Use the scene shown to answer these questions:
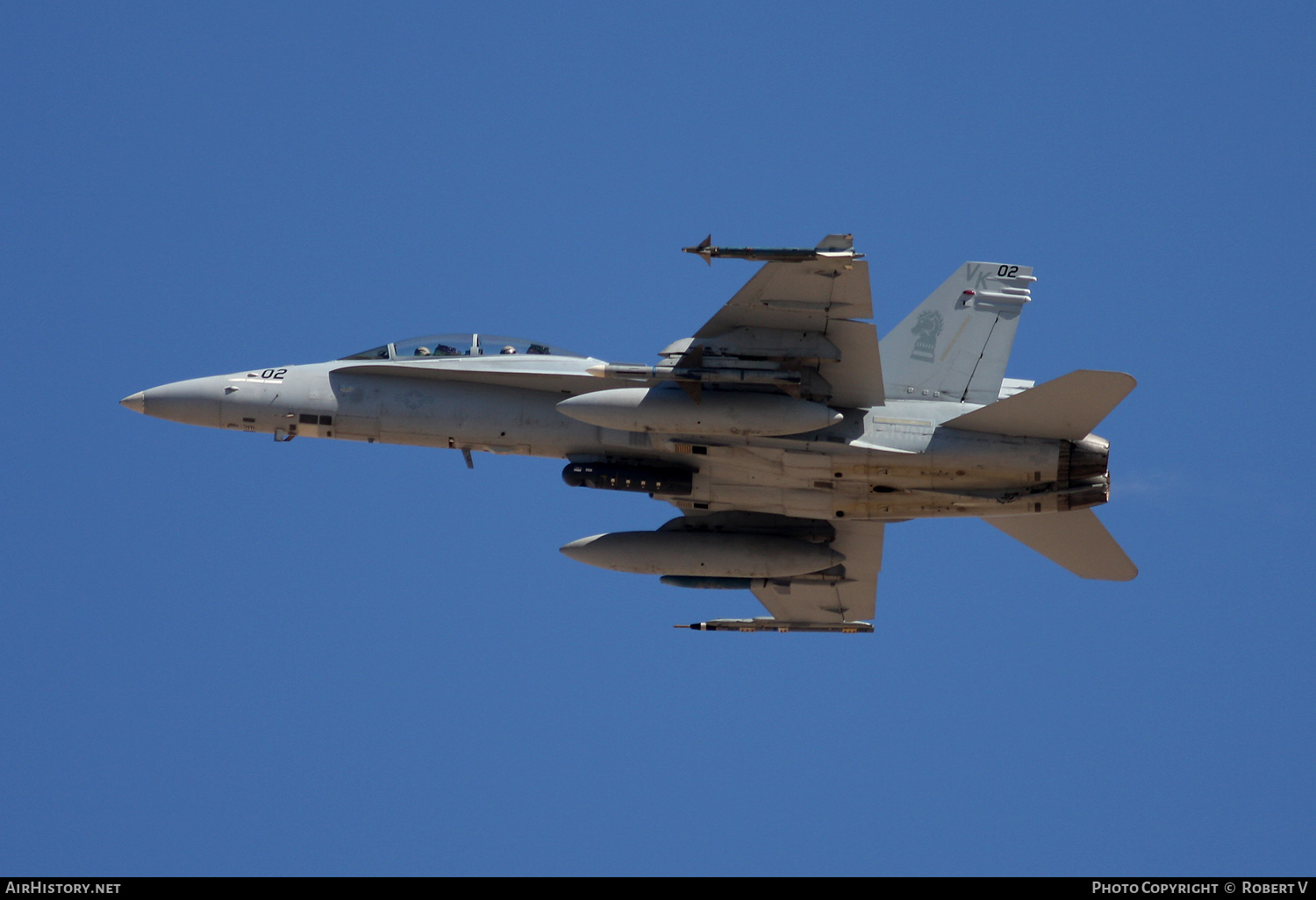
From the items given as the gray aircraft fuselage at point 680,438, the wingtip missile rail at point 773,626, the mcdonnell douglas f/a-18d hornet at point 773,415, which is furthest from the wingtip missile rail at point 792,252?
the wingtip missile rail at point 773,626

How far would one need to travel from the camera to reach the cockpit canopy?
1053 inches

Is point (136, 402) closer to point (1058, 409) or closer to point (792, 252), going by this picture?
point (792, 252)

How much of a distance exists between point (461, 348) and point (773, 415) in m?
5.62

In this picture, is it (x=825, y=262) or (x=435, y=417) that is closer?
(x=825, y=262)

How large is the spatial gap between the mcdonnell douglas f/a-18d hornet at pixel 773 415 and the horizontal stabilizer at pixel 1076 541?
0.11ft

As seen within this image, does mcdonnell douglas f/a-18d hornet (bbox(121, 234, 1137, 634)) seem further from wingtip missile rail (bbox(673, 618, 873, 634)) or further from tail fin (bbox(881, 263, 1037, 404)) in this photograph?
wingtip missile rail (bbox(673, 618, 873, 634))

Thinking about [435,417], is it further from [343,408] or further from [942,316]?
[942,316]

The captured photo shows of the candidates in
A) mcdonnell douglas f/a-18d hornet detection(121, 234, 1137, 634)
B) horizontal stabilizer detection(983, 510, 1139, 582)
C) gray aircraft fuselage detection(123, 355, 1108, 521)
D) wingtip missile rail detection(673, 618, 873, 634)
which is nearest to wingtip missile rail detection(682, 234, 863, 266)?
mcdonnell douglas f/a-18d hornet detection(121, 234, 1137, 634)

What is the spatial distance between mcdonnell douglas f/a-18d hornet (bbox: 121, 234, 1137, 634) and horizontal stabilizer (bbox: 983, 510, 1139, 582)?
3 centimetres

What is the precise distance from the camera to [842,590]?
101 ft

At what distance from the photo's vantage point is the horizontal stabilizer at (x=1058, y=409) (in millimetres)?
24047
